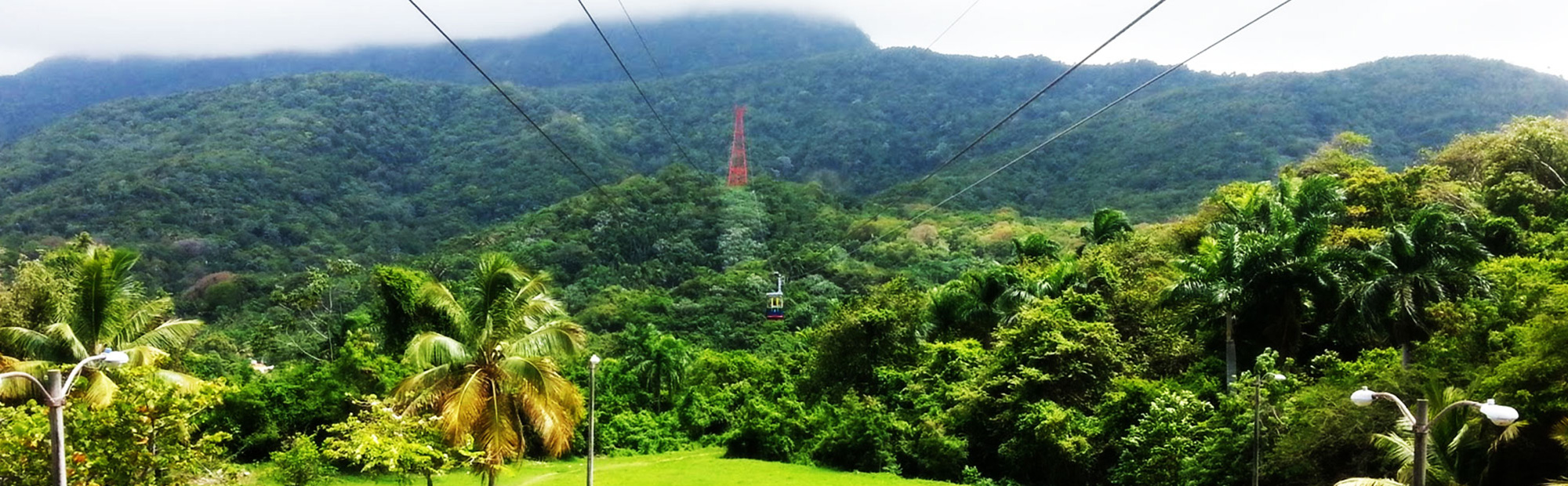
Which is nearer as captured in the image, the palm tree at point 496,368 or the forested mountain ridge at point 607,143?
the palm tree at point 496,368

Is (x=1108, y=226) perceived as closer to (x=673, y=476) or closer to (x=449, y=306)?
(x=673, y=476)

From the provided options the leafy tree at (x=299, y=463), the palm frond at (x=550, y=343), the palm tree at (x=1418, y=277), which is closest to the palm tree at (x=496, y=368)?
the palm frond at (x=550, y=343)

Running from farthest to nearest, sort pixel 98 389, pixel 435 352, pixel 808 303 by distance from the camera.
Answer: pixel 808 303 → pixel 435 352 → pixel 98 389

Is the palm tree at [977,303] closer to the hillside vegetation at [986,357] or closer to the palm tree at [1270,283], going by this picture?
the hillside vegetation at [986,357]

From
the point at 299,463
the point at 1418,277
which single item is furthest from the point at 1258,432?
the point at 299,463

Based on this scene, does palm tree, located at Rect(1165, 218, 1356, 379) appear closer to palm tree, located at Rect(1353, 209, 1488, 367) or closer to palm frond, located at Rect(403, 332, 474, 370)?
palm tree, located at Rect(1353, 209, 1488, 367)

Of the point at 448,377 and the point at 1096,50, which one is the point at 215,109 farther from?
the point at 1096,50
